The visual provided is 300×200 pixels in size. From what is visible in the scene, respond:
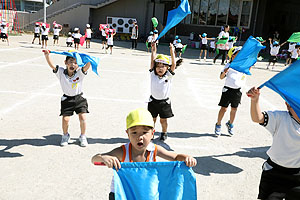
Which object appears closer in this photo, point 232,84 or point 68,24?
point 232,84

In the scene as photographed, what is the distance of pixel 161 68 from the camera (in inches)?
213

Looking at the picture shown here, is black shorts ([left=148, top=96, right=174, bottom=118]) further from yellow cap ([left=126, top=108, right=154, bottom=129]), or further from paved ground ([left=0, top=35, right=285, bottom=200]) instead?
yellow cap ([left=126, top=108, right=154, bottom=129])

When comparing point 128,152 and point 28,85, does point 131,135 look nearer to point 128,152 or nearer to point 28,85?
point 128,152

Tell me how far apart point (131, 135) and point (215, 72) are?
1281 centimetres

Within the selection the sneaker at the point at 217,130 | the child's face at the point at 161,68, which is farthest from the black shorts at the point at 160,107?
the sneaker at the point at 217,130

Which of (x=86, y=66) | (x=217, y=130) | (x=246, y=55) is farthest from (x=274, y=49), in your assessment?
(x=86, y=66)

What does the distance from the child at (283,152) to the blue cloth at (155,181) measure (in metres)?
1.01

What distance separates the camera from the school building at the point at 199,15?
92.0ft

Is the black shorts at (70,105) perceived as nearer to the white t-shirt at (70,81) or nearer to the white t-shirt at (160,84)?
the white t-shirt at (70,81)

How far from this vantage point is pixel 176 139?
6.10 m

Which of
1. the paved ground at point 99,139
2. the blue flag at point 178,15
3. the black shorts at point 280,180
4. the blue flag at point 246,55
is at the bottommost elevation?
the paved ground at point 99,139

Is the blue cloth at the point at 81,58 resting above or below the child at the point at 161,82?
above

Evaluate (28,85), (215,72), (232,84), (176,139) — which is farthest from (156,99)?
(215,72)

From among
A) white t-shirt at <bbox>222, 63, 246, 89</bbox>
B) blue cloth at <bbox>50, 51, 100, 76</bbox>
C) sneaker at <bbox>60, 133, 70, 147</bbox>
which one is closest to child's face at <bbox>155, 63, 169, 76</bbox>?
blue cloth at <bbox>50, 51, 100, 76</bbox>
